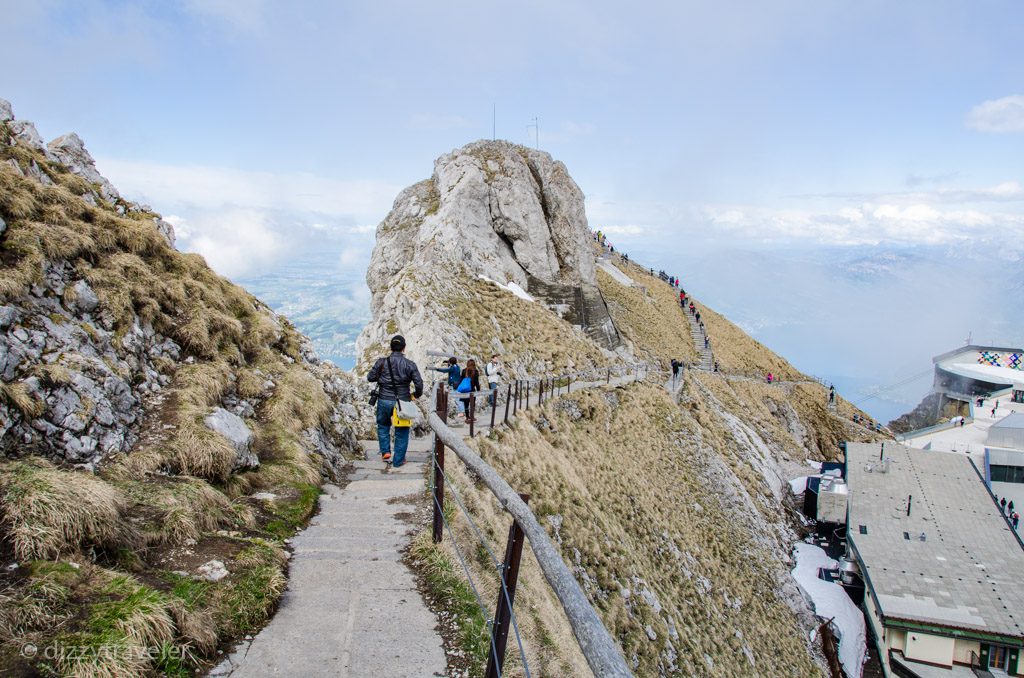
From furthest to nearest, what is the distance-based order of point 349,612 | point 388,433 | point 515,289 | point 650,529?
point 515,289 < point 650,529 < point 388,433 < point 349,612

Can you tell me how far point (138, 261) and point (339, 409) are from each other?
5703 mm

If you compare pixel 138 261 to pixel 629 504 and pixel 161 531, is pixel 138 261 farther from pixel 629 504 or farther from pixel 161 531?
pixel 629 504

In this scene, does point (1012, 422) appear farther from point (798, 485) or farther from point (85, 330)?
point (85, 330)

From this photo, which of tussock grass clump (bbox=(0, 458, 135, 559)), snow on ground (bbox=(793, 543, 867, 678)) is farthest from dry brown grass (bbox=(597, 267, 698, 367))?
tussock grass clump (bbox=(0, 458, 135, 559))

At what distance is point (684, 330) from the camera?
63.9m

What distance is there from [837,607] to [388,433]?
27.1m

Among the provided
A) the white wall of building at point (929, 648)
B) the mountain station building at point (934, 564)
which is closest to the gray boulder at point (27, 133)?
the mountain station building at point (934, 564)

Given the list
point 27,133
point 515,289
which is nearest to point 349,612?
point 27,133

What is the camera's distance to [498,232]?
38.2 m

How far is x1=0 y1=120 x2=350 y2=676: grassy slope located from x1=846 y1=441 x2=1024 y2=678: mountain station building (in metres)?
A: 30.5

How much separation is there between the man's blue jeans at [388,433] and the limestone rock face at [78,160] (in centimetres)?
914

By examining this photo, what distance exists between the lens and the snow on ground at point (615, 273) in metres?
66.3

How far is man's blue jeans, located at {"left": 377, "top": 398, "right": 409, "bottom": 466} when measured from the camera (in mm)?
11047

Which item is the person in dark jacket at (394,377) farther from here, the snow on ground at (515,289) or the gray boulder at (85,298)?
the snow on ground at (515,289)
